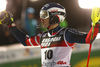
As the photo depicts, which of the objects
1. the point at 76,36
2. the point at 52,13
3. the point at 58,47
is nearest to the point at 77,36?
the point at 76,36

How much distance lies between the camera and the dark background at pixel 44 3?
4.95m

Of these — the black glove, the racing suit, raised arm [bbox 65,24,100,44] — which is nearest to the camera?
raised arm [bbox 65,24,100,44]

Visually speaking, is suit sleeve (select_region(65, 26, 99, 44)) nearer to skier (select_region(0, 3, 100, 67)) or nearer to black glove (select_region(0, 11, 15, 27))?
skier (select_region(0, 3, 100, 67))

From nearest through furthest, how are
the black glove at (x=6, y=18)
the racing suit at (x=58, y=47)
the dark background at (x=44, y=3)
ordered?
1. the racing suit at (x=58, y=47)
2. the black glove at (x=6, y=18)
3. the dark background at (x=44, y=3)

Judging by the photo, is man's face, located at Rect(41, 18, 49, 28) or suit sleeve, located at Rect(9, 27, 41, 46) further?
suit sleeve, located at Rect(9, 27, 41, 46)

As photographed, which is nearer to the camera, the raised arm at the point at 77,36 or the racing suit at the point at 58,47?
the raised arm at the point at 77,36

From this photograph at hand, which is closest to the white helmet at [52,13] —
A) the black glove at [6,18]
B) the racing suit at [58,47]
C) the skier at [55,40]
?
the skier at [55,40]

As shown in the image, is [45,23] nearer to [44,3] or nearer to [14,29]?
[14,29]

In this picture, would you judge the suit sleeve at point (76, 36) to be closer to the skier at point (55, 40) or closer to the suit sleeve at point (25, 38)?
the skier at point (55, 40)

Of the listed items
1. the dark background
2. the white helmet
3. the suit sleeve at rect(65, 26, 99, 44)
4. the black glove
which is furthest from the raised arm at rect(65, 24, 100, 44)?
the dark background

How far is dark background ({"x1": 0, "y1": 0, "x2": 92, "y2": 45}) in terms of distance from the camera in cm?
495

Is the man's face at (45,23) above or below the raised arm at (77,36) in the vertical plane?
above

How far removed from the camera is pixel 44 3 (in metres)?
6.11

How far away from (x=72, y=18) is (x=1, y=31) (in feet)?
7.59
